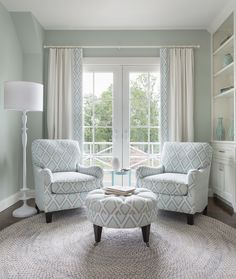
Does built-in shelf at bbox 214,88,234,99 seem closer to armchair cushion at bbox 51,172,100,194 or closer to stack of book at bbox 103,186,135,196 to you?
stack of book at bbox 103,186,135,196

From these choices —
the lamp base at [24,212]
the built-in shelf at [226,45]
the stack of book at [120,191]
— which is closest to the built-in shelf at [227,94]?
the built-in shelf at [226,45]

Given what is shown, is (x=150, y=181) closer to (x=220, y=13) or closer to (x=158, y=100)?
(x=158, y=100)

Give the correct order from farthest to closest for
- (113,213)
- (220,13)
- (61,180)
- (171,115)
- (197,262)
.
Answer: (171,115) → (220,13) → (61,180) → (113,213) → (197,262)

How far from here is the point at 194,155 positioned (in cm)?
316

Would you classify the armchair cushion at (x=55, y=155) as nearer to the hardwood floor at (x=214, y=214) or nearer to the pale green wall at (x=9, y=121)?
the pale green wall at (x=9, y=121)

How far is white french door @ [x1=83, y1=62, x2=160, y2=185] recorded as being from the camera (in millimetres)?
3932

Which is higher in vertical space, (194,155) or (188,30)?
(188,30)

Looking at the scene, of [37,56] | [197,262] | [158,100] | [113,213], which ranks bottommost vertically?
[197,262]

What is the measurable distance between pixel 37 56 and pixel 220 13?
279cm

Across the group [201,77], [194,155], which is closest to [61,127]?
[194,155]

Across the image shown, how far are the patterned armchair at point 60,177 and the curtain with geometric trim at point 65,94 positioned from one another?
40cm

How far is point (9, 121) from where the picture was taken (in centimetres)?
336

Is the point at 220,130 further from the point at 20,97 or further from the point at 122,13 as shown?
the point at 20,97

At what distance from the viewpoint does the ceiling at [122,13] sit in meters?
3.15
